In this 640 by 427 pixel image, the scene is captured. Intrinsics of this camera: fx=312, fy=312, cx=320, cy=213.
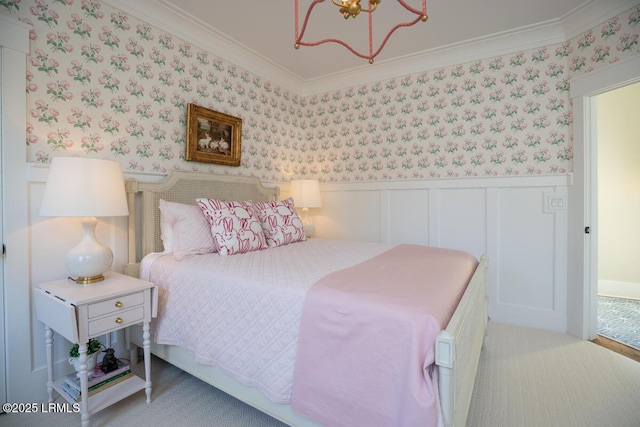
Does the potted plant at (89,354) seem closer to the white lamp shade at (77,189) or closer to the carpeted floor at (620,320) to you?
the white lamp shade at (77,189)

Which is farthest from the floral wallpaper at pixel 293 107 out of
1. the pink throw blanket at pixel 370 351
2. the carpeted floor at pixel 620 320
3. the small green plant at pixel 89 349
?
the pink throw blanket at pixel 370 351

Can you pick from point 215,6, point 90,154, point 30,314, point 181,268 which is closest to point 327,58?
point 215,6

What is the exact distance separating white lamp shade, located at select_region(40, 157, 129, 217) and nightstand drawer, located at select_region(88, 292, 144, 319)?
455 millimetres

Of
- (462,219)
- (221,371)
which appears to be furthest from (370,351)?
(462,219)

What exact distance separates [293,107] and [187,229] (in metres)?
2.34

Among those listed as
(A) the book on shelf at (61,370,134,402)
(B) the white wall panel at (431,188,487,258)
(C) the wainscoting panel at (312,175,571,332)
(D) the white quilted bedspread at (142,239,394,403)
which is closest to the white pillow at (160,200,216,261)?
(D) the white quilted bedspread at (142,239,394,403)

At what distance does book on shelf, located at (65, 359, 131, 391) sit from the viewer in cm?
168

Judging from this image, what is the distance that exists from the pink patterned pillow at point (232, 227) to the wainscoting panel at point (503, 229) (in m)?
1.64

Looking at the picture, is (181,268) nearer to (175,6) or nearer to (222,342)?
(222,342)

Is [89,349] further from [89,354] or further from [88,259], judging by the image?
A: [88,259]

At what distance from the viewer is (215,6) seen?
241 cm

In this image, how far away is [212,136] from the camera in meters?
2.85

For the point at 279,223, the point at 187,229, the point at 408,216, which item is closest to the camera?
the point at 187,229

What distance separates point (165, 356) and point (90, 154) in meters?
1.40
